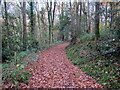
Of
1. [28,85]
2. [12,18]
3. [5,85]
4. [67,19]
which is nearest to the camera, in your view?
[5,85]

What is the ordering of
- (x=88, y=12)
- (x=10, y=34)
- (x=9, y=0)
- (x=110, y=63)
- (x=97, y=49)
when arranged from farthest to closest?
(x=88, y=12) < (x=9, y=0) < (x=10, y=34) < (x=97, y=49) < (x=110, y=63)

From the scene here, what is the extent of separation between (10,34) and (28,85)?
6.32m

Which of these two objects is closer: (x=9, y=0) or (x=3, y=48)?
(x=3, y=48)

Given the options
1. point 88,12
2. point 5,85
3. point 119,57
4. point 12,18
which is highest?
point 88,12

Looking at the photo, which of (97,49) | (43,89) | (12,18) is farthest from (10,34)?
(97,49)

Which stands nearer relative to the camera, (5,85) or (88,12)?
(5,85)

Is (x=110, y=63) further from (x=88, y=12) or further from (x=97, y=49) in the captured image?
(x=88, y=12)

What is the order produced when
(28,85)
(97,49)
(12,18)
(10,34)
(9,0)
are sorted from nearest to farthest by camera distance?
(28,85) < (97,49) < (10,34) < (12,18) < (9,0)

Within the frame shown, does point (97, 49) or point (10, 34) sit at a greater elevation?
point (10, 34)

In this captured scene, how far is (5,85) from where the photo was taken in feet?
11.7

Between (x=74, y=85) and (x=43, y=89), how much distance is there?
4.18 ft

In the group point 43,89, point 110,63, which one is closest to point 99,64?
point 110,63

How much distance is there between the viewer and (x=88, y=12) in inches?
945

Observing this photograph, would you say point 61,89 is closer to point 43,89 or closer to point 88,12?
point 43,89
